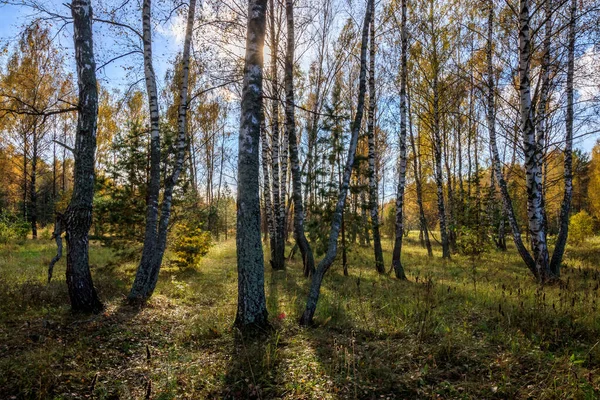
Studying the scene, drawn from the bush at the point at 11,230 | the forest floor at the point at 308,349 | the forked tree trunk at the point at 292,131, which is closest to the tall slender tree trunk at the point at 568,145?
the forest floor at the point at 308,349

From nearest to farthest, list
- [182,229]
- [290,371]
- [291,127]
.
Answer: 1. [290,371]
2. [291,127]
3. [182,229]

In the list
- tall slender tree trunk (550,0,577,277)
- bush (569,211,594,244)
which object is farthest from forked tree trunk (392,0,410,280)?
bush (569,211,594,244)

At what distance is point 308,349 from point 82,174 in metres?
4.76

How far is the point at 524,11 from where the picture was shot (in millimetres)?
6996

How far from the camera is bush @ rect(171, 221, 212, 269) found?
1040cm

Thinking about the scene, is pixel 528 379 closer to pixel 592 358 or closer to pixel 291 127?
pixel 592 358

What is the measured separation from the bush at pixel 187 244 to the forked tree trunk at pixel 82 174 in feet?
16.3

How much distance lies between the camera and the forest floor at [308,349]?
124 inches

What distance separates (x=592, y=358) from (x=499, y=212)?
59.5 ft

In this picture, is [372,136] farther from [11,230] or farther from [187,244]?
[11,230]

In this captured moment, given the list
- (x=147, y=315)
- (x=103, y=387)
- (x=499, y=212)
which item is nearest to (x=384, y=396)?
(x=103, y=387)

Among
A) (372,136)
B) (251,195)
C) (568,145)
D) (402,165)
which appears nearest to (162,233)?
(251,195)

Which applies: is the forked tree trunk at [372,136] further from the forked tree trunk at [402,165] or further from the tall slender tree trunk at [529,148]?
the tall slender tree trunk at [529,148]

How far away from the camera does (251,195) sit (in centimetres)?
476
